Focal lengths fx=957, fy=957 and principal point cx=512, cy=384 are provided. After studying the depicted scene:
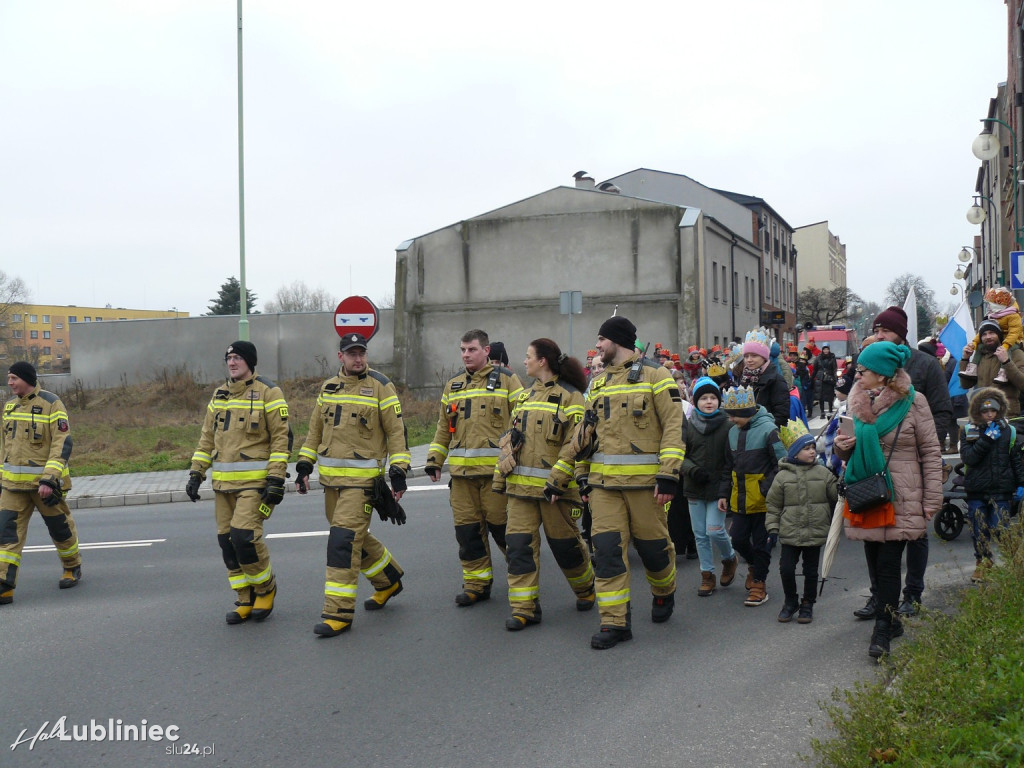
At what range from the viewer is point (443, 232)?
34.4 m

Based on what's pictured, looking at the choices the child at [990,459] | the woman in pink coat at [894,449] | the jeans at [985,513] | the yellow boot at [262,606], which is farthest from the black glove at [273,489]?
the child at [990,459]

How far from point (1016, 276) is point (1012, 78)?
32836 mm

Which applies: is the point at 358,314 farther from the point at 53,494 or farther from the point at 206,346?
the point at 206,346

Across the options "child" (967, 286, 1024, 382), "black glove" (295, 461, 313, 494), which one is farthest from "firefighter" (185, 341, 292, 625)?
"child" (967, 286, 1024, 382)

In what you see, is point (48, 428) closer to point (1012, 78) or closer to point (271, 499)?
point (271, 499)

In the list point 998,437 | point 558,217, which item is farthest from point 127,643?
point 558,217

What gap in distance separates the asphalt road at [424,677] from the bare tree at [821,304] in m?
65.4

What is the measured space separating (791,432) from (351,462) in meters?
3.35

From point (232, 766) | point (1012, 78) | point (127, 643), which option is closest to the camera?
point (232, 766)

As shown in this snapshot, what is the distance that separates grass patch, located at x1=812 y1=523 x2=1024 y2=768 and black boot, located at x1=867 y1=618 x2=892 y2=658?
0.51m

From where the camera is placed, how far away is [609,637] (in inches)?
231

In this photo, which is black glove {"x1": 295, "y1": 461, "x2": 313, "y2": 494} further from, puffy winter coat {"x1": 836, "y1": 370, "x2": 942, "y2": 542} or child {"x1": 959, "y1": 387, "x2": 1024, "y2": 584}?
child {"x1": 959, "y1": 387, "x2": 1024, "y2": 584}

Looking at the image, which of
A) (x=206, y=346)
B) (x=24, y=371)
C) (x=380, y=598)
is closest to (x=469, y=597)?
(x=380, y=598)

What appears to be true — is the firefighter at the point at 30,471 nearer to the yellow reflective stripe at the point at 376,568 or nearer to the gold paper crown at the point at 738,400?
the yellow reflective stripe at the point at 376,568
